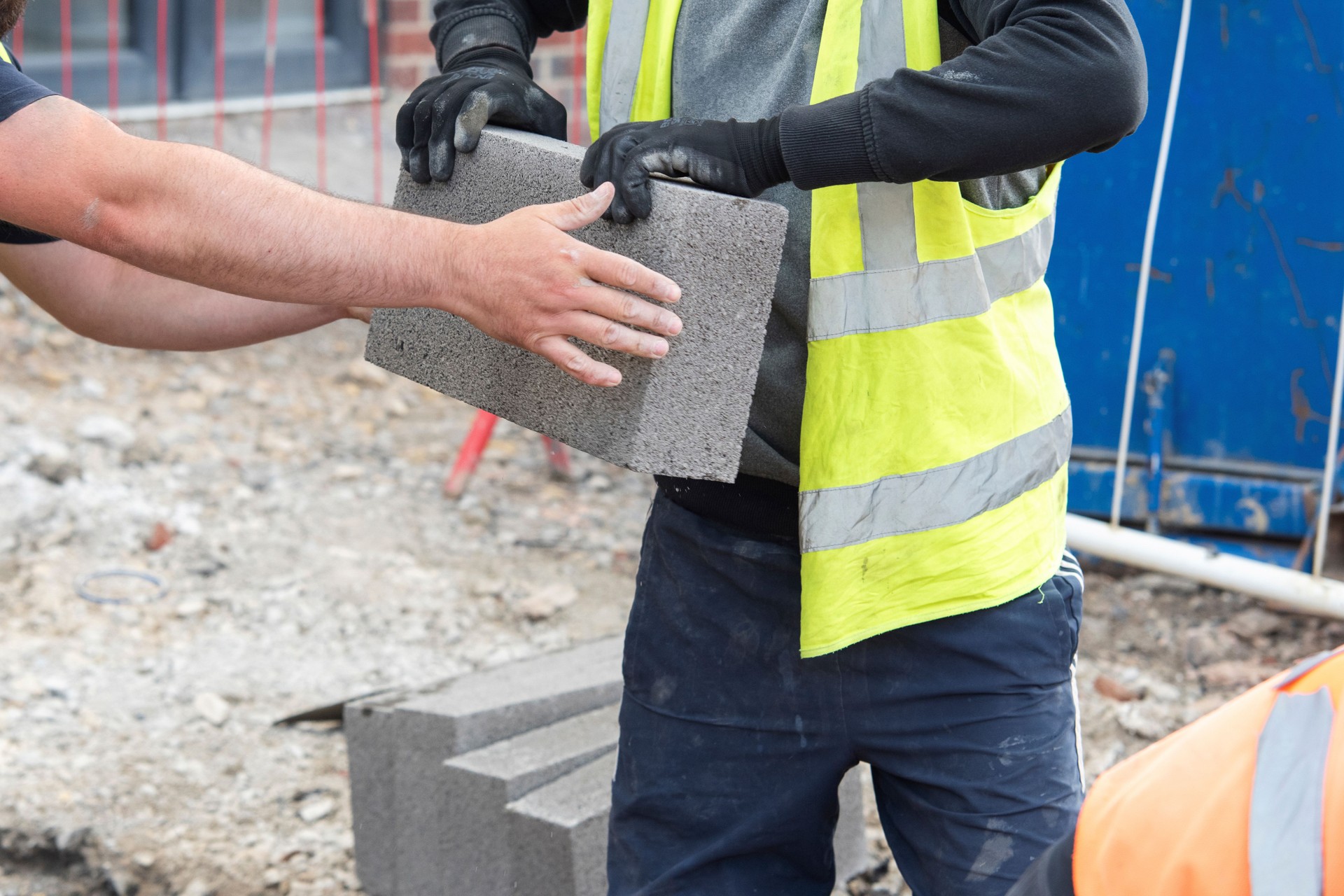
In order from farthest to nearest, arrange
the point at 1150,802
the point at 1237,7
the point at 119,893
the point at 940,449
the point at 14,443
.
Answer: the point at 14,443 → the point at 1237,7 → the point at 119,893 → the point at 940,449 → the point at 1150,802

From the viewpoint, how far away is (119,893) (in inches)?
108

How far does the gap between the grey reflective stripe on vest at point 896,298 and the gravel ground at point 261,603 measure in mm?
1695

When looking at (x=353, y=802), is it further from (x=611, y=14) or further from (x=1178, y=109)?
(x=1178, y=109)

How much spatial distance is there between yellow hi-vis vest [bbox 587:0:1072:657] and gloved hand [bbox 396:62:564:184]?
10.3 inches

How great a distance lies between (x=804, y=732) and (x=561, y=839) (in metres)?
0.81

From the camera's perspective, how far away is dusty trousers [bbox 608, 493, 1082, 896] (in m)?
1.63

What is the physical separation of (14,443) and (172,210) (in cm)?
323

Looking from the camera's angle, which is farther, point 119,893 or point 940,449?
point 119,893

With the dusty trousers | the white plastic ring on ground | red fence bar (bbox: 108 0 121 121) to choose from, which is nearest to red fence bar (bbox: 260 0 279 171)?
red fence bar (bbox: 108 0 121 121)

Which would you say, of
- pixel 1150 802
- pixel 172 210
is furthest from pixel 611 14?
pixel 1150 802

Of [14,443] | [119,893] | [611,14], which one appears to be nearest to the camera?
[611,14]

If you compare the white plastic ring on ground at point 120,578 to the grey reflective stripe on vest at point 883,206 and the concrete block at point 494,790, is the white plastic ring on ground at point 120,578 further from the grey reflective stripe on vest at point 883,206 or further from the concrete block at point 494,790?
the grey reflective stripe on vest at point 883,206

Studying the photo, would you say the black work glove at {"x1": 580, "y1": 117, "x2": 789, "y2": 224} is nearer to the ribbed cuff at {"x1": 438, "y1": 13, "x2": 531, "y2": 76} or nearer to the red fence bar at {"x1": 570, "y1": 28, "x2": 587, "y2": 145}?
the ribbed cuff at {"x1": 438, "y1": 13, "x2": 531, "y2": 76}

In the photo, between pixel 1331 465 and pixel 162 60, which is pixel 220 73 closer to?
pixel 162 60
